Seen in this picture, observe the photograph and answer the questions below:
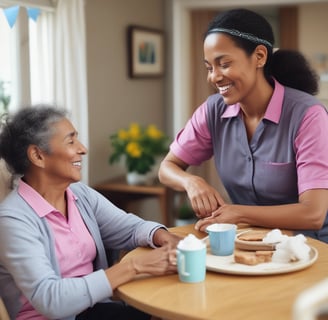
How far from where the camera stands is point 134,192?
156 inches

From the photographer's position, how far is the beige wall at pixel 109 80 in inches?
153

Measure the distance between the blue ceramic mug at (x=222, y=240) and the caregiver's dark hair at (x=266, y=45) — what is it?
1.98 feet

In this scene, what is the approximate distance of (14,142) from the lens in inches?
68.3

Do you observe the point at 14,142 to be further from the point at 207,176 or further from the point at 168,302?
the point at 207,176

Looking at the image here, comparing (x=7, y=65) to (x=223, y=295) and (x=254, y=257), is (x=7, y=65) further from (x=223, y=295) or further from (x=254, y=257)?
(x=223, y=295)

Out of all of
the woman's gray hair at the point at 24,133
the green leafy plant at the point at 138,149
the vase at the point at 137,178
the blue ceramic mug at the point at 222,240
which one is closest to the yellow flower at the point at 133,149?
the green leafy plant at the point at 138,149

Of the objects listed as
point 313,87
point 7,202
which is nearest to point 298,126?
point 313,87

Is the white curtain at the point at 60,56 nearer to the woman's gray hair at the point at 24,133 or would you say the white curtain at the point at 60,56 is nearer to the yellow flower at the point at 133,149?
the yellow flower at the point at 133,149

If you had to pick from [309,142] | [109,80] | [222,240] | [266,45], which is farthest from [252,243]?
[109,80]

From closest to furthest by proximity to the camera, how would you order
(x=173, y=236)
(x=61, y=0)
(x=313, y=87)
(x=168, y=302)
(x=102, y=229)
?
(x=168, y=302) → (x=173, y=236) → (x=102, y=229) → (x=313, y=87) → (x=61, y=0)

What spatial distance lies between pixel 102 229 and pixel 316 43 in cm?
423

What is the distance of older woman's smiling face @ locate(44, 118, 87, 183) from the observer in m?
1.71

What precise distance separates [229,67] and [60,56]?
1558mm

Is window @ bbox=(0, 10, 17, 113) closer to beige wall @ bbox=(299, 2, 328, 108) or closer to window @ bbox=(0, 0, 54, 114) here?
window @ bbox=(0, 0, 54, 114)
